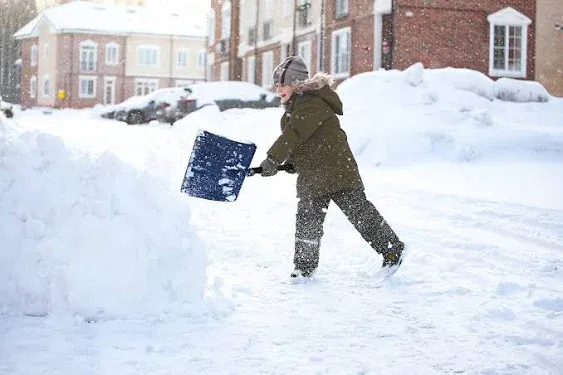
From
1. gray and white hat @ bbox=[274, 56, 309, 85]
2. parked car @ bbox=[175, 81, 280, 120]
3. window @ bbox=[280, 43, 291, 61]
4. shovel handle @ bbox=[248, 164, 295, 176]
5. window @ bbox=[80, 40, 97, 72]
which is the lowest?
shovel handle @ bbox=[248, 164, 295, 176]

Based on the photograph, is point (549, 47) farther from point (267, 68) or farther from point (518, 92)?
point (267, 68)

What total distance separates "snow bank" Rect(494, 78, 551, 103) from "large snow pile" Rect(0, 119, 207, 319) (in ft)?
39.9

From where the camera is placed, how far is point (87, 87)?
5262cm

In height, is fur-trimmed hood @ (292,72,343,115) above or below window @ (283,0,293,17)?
below

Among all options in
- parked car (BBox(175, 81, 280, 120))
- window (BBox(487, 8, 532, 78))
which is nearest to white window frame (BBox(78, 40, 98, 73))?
parked car (BBox(175, 81, 280, 120))

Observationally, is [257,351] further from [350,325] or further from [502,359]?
[502,359]

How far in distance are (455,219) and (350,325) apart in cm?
343

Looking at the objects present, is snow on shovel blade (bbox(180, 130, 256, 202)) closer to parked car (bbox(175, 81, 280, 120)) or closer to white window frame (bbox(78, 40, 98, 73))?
parked car (bbox(175, 81, 280, 120))

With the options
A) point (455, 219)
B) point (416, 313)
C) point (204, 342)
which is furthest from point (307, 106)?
point (455, 219)

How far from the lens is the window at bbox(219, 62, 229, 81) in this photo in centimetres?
3744

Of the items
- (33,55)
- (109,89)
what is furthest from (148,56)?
(33,55)

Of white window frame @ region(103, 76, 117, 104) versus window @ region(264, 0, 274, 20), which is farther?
white window frame @ region(103, 76, 117, 104)

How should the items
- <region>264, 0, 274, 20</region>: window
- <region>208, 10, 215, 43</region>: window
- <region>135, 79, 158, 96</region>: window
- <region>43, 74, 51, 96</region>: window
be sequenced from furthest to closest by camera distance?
<region>43, 74, 51, 96</region>: window < <region>135, 79, 158, 96</region>: window < <region>208, 10, 215, 43</region>: window < <region>264, 0, 274, 20</region>: window

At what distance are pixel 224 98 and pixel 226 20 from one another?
15069 millimetres
